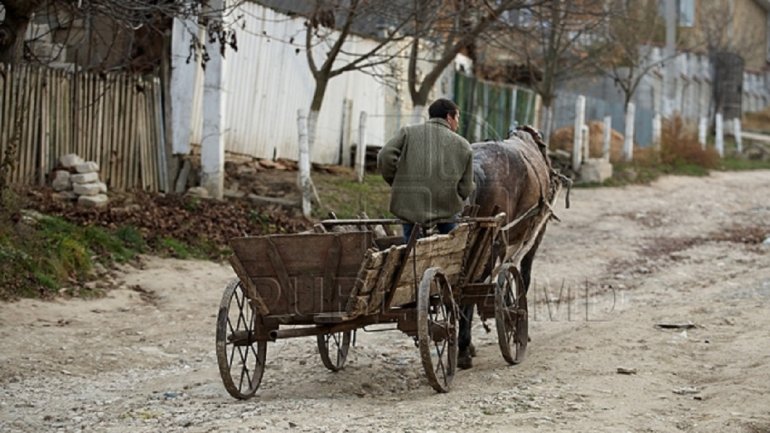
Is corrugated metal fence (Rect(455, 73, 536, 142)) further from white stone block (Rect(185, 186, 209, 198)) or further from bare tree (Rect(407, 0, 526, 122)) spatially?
white stone block (Rect(185, 186, 209, 198))

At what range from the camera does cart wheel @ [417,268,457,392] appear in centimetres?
809

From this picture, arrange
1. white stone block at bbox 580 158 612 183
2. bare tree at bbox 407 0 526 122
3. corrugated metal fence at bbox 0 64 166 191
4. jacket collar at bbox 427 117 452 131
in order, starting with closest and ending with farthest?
jacket collar at bbox 427 117 452 131
corrugated metal fence at bbox 0 64 166 191
bare tree at bbox 407 0 526 122
white stone block at bbox 580 158 612 183

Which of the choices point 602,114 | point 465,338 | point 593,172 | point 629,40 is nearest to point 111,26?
point 465,338

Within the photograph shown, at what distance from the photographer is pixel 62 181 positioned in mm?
15055

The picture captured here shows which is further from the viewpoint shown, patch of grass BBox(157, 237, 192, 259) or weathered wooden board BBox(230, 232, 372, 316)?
patch of grass BBox(157, 237, 192, 259)

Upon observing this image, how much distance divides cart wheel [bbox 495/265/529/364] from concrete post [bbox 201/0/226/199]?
767 cm

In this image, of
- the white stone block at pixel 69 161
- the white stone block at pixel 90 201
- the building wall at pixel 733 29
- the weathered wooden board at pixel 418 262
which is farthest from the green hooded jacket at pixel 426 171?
the building wall at pixel 733 29

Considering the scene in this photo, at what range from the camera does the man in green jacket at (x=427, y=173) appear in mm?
9055

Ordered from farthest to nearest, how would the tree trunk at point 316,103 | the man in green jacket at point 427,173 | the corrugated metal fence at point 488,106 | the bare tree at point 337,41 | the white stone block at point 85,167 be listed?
the corrugated metal fence at point 488,106 → the tree trunk at point 316,103 → the bare tree at point 337,41 → the white stone block at point 85,167 → the man in green jacket at point 427,173

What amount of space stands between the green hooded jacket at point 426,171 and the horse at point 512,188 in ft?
2.73

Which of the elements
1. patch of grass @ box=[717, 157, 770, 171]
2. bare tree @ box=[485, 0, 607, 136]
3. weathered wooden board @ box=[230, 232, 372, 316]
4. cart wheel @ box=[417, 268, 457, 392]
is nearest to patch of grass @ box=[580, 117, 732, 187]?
patch of grass @ box=[717, 157, 770, 171]

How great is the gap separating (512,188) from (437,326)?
9.03 ft

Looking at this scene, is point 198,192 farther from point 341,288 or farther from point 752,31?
point 752,31

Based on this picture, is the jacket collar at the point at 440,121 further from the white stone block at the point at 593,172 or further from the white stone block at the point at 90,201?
the white stone block at the point at 593,172
